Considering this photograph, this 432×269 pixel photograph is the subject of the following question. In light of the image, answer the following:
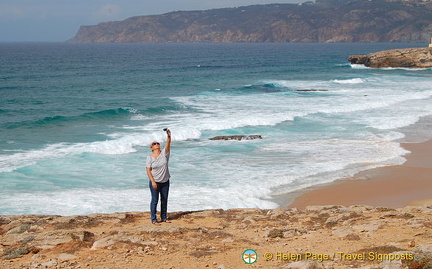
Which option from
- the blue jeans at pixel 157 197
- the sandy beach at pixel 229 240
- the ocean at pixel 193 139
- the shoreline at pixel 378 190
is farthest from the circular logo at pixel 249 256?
the shoreline at pixel 378 190

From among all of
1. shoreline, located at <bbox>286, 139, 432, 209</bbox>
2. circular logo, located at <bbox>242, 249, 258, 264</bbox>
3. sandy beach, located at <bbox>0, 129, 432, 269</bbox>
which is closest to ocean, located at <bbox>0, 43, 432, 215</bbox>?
shoreline, located at <bbox>286, 139, 432, 209</bbox>

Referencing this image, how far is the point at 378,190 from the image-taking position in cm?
1531

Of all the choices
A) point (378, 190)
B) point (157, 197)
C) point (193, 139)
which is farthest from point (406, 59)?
point (157, 197)

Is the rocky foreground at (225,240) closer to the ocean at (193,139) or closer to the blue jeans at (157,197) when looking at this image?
the blue jeans at (157,197)

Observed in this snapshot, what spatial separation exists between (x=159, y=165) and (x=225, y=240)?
Result: 73.8 inches

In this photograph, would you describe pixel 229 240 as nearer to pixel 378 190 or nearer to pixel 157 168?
pixel 157 168

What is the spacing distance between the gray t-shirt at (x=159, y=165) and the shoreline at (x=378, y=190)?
5.69 m

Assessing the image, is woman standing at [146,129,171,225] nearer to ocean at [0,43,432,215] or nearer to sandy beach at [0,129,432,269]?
sandy beach at [0,129,432,269]

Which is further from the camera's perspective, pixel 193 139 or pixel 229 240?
pixel 193 139

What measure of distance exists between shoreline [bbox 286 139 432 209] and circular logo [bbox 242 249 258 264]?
6449 mm

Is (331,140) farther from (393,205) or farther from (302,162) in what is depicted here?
(393,205)

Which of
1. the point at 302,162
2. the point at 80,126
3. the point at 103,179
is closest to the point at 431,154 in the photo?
the point at 302,162

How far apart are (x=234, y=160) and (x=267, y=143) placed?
3623mm

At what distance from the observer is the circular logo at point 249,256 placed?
6.97 m
